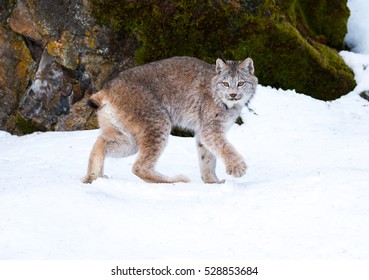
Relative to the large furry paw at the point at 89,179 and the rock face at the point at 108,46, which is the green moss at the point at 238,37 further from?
the large furry paw at the point at 89,179

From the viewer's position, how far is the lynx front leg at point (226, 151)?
7.95 meters

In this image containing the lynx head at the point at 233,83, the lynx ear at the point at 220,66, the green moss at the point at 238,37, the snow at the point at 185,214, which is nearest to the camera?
the snow at the point at 185,214

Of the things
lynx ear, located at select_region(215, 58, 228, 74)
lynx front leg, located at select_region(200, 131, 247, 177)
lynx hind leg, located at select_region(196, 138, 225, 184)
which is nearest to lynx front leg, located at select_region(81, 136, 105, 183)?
lynx front leg, located at select_region(200, 131, 247, 177)

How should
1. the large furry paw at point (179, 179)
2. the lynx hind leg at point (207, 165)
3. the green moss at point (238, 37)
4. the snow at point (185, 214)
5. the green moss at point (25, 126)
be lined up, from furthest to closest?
the green moss at point (25, 126) → the green moss at point (238, 37) → the lynx hind leg at point (207, 165) → the large furry paw at point (179, 179) → the snow at point (185, 214)

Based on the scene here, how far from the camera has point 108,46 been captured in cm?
1255

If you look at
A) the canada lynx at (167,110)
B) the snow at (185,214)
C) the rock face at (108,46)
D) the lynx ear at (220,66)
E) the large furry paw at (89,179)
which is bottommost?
the snow at (185,214)

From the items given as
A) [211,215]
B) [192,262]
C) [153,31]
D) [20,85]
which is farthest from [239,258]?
[20,85]

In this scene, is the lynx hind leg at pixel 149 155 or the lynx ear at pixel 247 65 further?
the lynx ear at pixel 247 65

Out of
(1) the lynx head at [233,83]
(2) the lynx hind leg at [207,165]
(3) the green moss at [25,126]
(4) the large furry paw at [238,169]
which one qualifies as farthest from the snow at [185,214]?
(3) the green moss at [25,126]

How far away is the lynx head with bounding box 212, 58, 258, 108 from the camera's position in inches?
339

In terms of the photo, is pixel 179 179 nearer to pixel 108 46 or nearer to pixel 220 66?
pixel 220 66

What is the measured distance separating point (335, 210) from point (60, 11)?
25.4 ft

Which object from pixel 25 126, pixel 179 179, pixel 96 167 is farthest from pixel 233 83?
pixel 25 126

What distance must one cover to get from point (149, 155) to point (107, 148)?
1.75 feet
